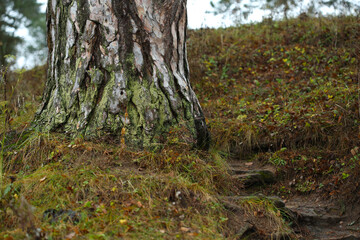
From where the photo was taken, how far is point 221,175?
353 cm

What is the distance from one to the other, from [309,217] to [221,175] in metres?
1.07

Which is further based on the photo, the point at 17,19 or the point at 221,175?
the point at 17,19

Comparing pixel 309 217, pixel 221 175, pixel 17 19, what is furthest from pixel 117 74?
pixel 17 19

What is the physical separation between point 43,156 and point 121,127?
82cm

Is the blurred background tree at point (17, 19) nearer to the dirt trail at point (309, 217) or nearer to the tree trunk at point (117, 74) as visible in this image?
the tree trunk at point (117, 74)

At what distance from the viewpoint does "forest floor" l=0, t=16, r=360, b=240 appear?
2.49m

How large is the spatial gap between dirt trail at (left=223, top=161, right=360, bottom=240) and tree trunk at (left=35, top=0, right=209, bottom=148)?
995 millimetres

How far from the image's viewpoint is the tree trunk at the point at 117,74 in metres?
3.53

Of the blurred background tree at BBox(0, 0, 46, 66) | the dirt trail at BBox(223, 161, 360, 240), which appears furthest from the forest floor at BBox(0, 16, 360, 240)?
the blurred background tree at BBox(0, 0, 46, 66)

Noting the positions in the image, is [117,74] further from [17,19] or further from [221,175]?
[17,19]

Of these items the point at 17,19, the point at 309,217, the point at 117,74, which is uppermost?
the point at 17,19

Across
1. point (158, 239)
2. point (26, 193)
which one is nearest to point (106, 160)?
point (26, 193)

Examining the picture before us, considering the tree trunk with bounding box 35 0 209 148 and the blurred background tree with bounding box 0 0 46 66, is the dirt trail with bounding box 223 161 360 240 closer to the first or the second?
the tree trunk with bounding box 35 0 209 148

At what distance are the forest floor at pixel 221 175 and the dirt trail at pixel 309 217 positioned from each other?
0.01m
